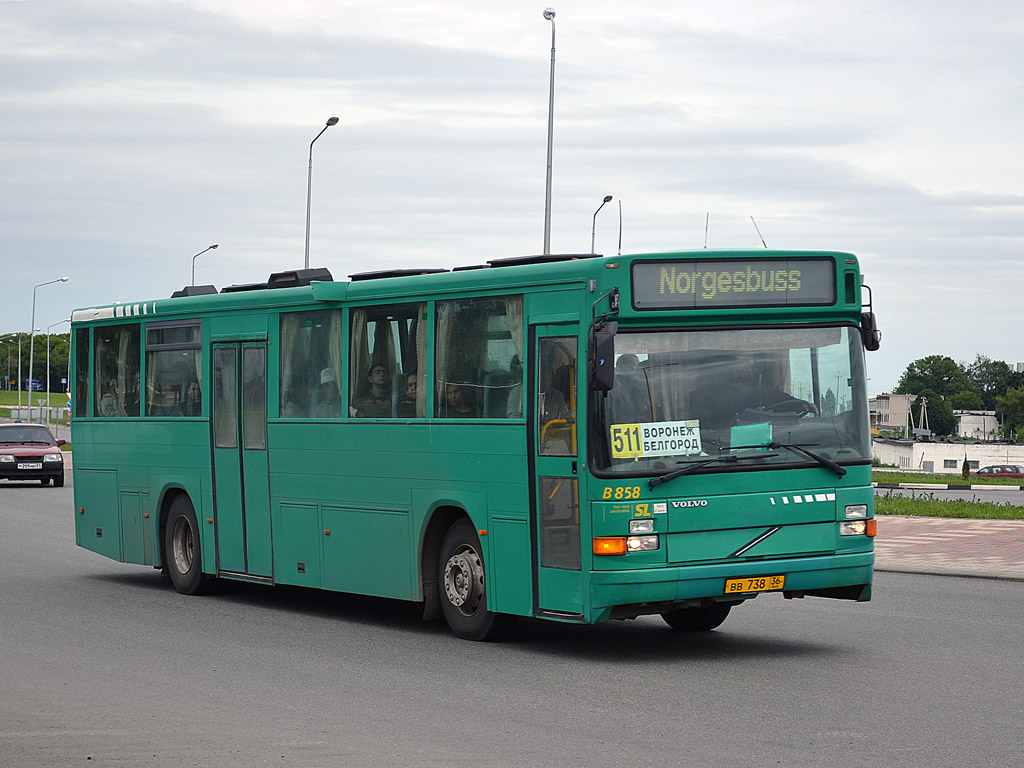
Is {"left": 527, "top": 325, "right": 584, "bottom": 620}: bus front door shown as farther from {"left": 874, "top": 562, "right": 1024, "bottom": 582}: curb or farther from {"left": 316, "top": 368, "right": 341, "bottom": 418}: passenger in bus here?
{"left": 874, "top": 562, "right": 1024, "bottom": 582}: curb

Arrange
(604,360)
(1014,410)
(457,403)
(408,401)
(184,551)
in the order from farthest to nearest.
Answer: (1014,410) < (184,551) < (408,401) < (457,403) < (604,360)

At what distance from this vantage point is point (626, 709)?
8602mm

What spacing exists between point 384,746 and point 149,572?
451 inches

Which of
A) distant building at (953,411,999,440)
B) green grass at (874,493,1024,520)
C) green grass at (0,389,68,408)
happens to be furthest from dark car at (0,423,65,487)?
distant building at (953,411,999,440)

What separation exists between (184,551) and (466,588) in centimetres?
510

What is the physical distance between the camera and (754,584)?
34.4 feet

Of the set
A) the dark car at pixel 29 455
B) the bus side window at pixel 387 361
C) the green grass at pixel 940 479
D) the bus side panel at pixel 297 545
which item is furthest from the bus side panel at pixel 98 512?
the green grass at pixel 940 479

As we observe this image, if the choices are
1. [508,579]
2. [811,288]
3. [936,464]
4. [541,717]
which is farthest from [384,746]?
[936,464]

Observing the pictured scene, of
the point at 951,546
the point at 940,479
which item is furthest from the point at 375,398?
the point at 940,479

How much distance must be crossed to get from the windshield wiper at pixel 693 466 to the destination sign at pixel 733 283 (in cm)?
103

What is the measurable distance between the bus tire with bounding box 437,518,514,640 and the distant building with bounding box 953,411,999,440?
610ft

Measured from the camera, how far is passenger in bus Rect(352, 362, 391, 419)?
1255cm

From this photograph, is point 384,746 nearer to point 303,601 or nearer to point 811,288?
point 811,288

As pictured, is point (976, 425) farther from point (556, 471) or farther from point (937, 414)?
point (556, 471)
